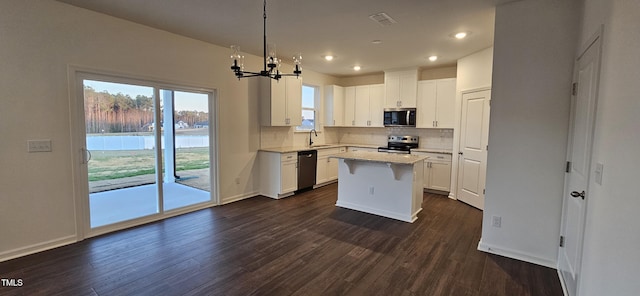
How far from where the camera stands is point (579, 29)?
2482 millimetres

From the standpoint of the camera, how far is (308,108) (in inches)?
262

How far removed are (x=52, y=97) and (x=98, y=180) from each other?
107 cm

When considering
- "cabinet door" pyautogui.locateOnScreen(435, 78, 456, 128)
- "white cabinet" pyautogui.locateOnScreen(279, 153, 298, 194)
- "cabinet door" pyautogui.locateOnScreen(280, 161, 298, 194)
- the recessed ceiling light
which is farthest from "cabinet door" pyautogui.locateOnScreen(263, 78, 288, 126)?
"cabinet door" pyautogui.locateOnScreen(435, 78, 456, 128)

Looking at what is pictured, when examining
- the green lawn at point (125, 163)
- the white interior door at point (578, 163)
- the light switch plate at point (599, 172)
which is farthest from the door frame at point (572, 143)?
the green lawn at point (125, 163)

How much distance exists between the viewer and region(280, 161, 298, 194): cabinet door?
511 cm

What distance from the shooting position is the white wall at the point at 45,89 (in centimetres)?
273

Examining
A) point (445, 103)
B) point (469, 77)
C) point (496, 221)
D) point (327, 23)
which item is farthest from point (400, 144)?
point (327, 23)

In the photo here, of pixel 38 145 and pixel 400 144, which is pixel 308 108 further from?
pixel 38 145

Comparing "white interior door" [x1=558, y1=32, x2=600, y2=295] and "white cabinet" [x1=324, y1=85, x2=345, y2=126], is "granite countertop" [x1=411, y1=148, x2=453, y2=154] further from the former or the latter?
"white interior door" [x1=558, y1=32, x2=600, y2=295]

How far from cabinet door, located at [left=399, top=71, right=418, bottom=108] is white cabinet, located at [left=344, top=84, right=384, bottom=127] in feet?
1.74

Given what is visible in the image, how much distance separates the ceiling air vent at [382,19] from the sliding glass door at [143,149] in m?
2.83

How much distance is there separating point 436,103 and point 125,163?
545 cm

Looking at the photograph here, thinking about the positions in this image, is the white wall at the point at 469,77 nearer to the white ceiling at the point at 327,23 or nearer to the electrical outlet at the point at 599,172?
the white ceiling at the point at 327,23

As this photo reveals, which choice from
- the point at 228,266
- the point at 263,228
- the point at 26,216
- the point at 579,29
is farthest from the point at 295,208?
the point at 579,29
